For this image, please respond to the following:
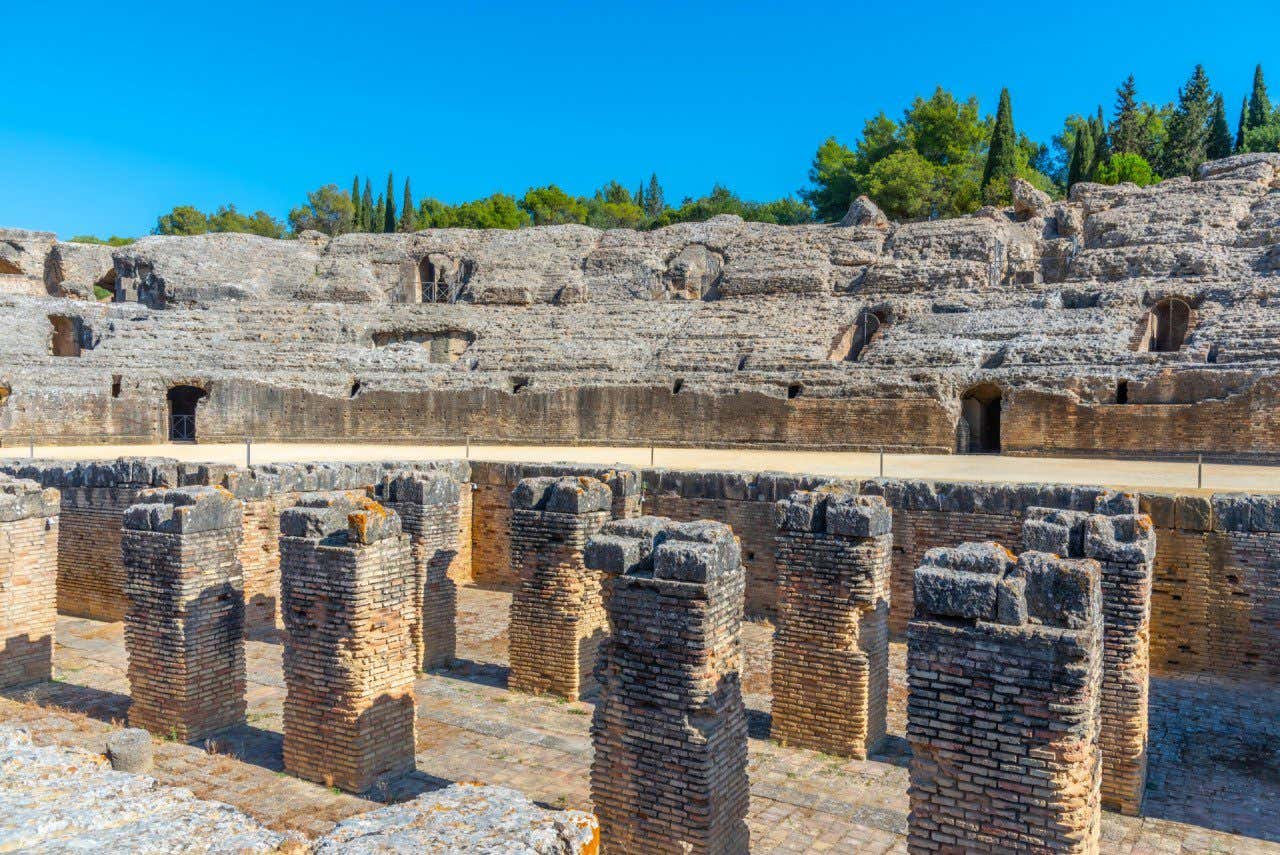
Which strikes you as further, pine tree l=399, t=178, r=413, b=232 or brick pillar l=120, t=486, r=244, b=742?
pine tree l=399, t=178, r=413, b=232

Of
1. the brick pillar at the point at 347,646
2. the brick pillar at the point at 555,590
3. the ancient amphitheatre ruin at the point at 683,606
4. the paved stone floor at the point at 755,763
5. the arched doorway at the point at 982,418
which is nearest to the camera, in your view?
the ancient amphitheatre ruin at the point at 683,606

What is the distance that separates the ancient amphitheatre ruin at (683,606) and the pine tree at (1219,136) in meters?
25.8

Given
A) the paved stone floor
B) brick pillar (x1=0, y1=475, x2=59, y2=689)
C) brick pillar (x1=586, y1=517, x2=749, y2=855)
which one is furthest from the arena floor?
brick pillar (x1=586, y1=517, x2=749, y2=855)

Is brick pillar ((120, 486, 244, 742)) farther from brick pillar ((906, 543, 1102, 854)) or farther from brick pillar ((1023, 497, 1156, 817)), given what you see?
brick pillar ((1023, 497, 1156, 817))

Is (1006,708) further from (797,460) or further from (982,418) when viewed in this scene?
(982,418)

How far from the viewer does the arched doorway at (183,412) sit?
24.7 metres

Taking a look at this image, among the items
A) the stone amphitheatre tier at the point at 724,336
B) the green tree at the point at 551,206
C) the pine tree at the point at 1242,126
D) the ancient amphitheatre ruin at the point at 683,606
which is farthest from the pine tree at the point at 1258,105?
the green tree at the point at 551,206

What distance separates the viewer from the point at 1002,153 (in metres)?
43.8

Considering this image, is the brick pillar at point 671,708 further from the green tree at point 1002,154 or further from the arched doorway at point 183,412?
the green tree at point 1002,154

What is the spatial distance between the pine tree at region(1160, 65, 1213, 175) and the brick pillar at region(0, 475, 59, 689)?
167ft

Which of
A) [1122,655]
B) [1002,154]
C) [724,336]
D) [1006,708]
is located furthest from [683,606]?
[1002,154]

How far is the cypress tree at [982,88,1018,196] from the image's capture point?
43.5m

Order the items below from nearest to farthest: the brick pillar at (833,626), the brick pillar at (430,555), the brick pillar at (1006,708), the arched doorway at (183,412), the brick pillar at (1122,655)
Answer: the brick pillar at (1006,708), the brick pillar at (1122,655), the brick pillar at (833,626), the brick pillar at (430,555), the arched doorway at (183,412)

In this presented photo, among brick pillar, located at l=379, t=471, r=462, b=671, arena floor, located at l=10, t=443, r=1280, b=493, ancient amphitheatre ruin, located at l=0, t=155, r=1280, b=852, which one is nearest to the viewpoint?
ancient amphitheatre ruin, located at l=0, t=155, r=1280, b=852
